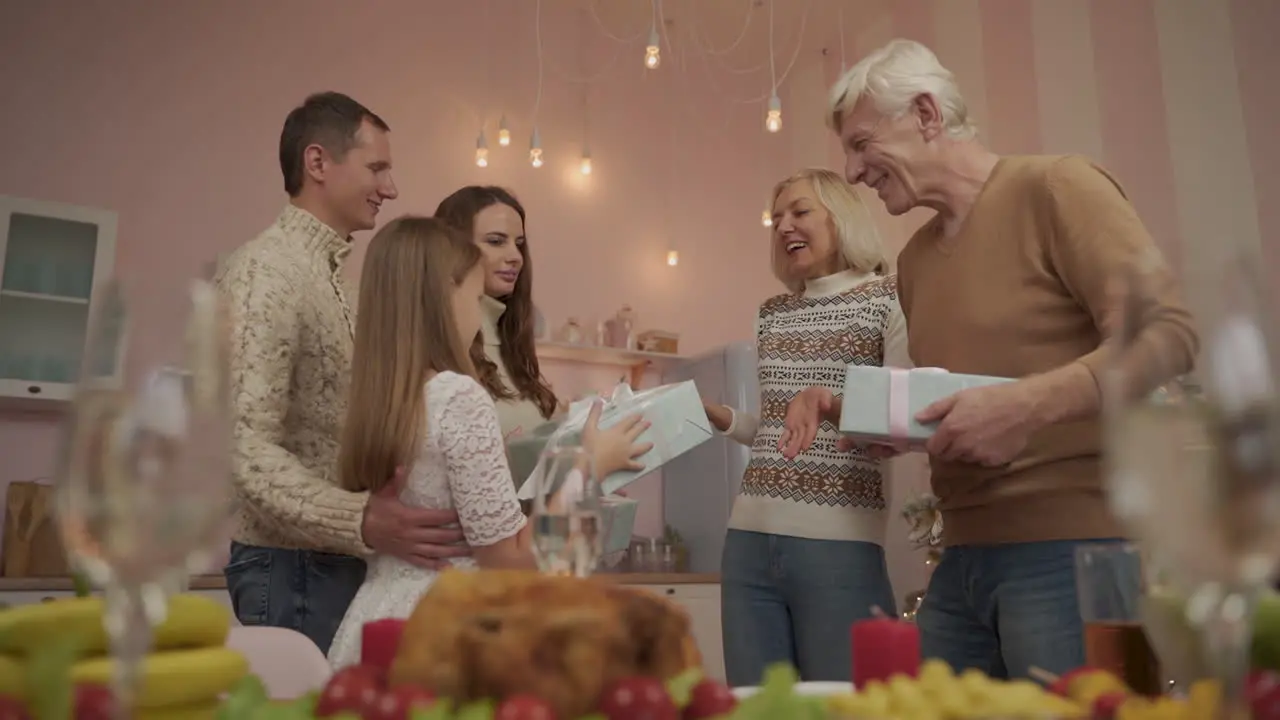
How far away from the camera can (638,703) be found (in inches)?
18.9

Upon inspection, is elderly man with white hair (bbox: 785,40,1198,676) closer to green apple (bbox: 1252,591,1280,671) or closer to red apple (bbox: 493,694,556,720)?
green apple (bbox: 1252,591,1280,671)

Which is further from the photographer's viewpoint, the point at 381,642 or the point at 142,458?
the point at 381,642

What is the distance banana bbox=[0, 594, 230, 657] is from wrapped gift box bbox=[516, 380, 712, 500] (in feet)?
3.02

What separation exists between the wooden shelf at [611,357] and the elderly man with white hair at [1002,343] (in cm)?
251

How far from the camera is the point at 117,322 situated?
51 cm

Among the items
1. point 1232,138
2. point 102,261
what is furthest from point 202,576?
point 1232,138

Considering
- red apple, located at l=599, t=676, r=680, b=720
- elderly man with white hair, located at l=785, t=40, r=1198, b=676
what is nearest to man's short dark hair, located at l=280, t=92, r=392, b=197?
elderly man with white hair, located at l=785, t=40, r=1198, b=676

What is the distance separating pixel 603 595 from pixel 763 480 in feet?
4.30

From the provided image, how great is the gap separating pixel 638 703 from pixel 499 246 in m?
1.77

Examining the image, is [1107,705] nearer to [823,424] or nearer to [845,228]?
[823,424]

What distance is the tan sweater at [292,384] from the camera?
1453 millimetres

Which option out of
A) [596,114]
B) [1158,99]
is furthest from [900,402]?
[596,114]

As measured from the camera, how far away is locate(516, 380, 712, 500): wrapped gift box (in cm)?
150

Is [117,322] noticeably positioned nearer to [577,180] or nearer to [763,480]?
[763,480]
